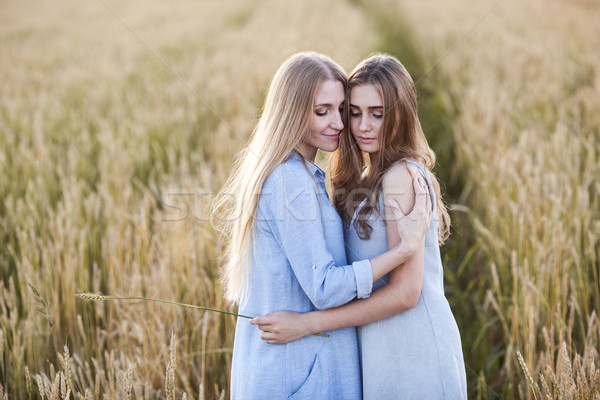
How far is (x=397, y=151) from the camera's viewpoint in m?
1.60

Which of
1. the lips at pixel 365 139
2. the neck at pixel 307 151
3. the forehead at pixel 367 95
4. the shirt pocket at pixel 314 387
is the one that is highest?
the forehead at pixel 367 95

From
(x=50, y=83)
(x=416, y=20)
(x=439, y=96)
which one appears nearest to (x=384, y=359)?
(x=439, y=96)

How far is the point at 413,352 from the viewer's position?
142 centimetres

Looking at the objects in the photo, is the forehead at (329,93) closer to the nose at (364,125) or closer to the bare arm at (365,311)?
the nose at (364,125)

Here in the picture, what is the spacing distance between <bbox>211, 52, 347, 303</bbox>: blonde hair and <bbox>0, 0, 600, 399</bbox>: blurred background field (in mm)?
325

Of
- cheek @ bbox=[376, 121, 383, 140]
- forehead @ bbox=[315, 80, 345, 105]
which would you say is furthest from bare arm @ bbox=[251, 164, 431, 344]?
forehead @ bbox=[315, 80, 345, 105]

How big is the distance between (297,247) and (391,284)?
29 centimetres

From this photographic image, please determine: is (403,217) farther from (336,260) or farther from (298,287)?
(298,287)

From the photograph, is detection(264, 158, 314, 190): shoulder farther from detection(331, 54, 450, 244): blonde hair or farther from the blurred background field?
the blurred background field

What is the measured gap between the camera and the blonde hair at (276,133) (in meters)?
1.48

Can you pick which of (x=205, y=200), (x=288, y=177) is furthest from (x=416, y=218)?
(x=205, y=200)

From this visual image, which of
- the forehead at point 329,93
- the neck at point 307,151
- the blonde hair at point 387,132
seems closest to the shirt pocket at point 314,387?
the blonde hair at point 387,132

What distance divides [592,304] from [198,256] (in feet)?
5.99

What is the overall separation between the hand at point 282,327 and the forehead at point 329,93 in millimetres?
642
